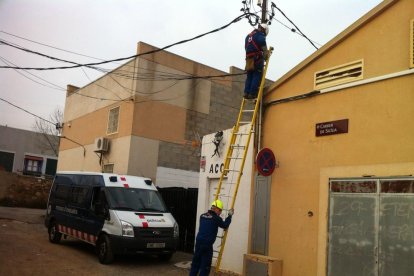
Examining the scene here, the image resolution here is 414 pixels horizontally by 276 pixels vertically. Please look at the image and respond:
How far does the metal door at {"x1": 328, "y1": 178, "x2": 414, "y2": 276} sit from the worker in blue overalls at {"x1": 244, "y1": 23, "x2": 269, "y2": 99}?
3.00 meters

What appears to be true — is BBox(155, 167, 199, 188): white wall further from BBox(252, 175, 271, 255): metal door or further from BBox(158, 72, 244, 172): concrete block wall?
BBox(252, 175, 271, 255): metal door

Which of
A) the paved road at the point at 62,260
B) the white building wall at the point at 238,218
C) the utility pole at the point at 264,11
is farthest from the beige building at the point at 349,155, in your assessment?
the paved road at the point at 62,260

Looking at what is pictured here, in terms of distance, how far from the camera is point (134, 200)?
1202 cm

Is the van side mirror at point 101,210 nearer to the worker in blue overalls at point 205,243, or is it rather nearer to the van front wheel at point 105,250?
the van front wheel at point 105,250

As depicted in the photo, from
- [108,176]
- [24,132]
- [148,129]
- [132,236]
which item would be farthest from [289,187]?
[24,132]

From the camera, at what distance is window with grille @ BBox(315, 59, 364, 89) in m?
8.45

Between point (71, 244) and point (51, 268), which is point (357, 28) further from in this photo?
point (71, 244)

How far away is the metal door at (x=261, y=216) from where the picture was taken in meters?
9.90

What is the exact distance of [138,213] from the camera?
37.8 feet

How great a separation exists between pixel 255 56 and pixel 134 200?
5.17 m

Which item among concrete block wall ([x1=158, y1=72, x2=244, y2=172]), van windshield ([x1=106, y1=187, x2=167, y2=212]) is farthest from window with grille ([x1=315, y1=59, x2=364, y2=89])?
concrete block wall ([x1=158, y1=72, x2=244, y2=172])

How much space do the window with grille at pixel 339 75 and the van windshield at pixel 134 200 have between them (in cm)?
573

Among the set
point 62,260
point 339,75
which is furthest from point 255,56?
point 62,260

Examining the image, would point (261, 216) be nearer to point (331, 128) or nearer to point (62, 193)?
point (331, 128)
